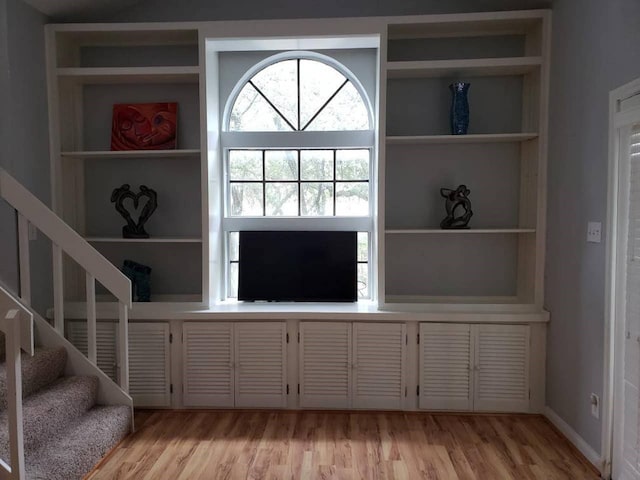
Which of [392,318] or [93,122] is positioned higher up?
[93,122]

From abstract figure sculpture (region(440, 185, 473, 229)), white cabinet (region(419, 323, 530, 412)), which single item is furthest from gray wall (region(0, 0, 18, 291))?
abstract figure sculpture (region(440, 185, 473, 229))

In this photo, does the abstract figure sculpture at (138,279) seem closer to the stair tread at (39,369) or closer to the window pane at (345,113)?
the stair tread at (39,369)

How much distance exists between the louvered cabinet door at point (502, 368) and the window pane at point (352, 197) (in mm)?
1202

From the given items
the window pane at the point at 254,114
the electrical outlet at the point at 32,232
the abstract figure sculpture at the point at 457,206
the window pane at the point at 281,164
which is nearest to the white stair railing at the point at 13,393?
the electrical outlet at the point at 32,232

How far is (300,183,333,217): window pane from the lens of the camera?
3.41 m

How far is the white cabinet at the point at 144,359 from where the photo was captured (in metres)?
3.00

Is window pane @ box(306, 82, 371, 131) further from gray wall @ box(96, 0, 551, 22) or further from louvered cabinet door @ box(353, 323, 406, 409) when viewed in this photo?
louvered cabinet door @ box(353, 323, 406, 409)

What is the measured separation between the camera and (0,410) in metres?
2.23

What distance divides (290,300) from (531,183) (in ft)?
6.11

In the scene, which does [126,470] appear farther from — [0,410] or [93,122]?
[93,122]

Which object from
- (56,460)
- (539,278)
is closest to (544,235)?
(539,278)

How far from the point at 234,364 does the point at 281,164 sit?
4.94ft

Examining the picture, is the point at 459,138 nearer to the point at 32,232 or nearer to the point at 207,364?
the point at 207,364

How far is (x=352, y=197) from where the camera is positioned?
11.1 feet
